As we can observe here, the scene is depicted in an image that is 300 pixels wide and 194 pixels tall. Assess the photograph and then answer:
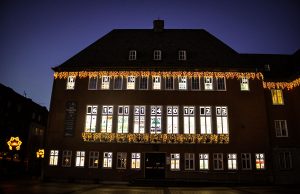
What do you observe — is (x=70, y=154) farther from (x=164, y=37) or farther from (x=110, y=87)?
(x=164, y=37)

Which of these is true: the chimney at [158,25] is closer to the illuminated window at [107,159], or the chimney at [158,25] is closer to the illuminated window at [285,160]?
the illuminated window at [107,159]

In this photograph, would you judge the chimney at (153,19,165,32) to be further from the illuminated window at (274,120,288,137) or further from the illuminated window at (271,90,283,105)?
the illuminated window at (274,120,288,137)

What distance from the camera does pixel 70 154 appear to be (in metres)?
25.9

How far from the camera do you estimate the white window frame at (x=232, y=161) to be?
2502 cm

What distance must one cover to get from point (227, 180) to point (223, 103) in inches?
308

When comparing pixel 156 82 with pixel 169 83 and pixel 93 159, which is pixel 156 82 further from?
pixel 93 159

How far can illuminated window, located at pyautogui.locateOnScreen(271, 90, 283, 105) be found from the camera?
91.6ft

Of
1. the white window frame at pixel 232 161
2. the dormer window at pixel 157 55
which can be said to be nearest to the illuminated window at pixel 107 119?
the dormer window at pixel 157 55

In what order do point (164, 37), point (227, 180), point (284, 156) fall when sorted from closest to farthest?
point (227, 180)
point (284, 156)
point (164, 37)

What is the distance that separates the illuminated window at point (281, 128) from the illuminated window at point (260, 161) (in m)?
3.58

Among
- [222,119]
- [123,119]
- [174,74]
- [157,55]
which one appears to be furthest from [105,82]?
[222,119]

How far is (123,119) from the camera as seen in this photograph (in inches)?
1038

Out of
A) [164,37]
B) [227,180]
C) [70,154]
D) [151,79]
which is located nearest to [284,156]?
[227,180]

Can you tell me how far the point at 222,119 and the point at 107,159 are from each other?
1273 centimetres
